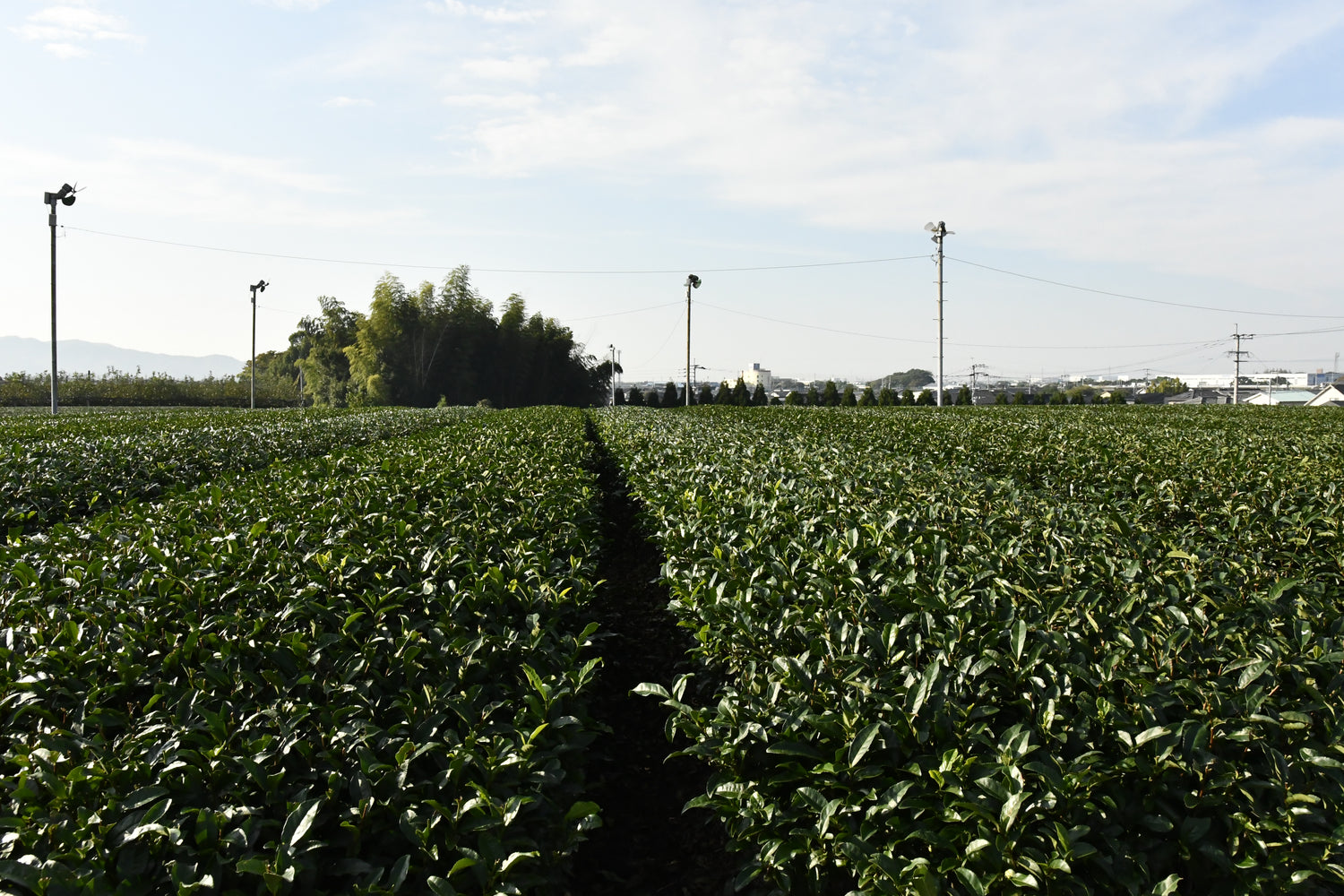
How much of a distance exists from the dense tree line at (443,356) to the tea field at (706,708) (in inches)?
1431

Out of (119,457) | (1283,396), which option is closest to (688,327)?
(119,457)

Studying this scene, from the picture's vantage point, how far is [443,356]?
143ft

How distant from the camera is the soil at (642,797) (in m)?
2.88

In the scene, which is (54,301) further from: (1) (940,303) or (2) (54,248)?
(1) (940,303)

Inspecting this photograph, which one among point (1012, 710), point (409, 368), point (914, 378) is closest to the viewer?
point (1012, 710)

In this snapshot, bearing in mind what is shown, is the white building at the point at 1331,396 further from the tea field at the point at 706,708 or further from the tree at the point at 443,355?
the tea field at the point at 706,708

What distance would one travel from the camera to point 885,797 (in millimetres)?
1911

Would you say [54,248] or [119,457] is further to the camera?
[54,248]

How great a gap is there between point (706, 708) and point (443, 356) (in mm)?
43586

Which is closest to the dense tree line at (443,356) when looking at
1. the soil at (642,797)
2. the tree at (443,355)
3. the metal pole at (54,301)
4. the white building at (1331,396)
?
the tree at (443,355)

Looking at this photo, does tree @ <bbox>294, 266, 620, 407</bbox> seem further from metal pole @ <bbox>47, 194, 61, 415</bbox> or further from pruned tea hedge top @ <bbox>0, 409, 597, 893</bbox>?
pruned tea hedge top @ <bbox>0, 409, 597, 893</bbox>

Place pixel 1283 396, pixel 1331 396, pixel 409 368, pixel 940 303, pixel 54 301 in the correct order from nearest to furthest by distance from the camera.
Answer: pixel 54 301, pixel 940 303, pixel 409 368, pixel 1331 396, pixel 1283 396

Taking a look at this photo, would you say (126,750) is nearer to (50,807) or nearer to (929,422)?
(50,807)

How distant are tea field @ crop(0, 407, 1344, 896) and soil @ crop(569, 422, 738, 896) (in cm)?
4
